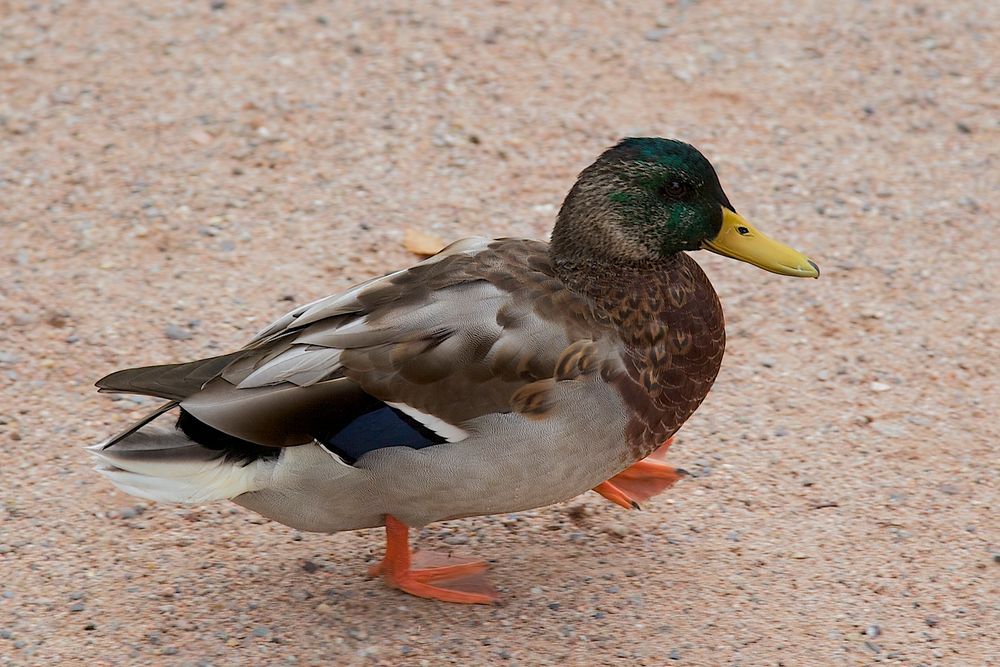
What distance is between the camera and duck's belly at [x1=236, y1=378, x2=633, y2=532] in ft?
10.8

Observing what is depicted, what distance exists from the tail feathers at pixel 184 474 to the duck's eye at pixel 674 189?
4.08ft

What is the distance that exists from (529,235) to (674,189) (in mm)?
1727

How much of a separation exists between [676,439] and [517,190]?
157cm

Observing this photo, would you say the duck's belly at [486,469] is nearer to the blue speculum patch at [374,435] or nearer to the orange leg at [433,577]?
the blue speculum patch at [374,435]

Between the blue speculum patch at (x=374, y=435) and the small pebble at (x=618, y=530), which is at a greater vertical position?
the blue speculum patch at (x=374, y=435)

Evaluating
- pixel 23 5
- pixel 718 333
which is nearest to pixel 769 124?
pixel 718 333

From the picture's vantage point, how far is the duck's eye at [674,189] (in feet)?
11.6

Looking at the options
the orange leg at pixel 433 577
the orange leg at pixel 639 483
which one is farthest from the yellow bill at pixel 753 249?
the orange leg at pixel 433 577

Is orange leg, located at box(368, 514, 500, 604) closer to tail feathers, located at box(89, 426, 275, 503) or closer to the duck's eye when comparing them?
tail feathers, located at box(89, 426, 275, 503)

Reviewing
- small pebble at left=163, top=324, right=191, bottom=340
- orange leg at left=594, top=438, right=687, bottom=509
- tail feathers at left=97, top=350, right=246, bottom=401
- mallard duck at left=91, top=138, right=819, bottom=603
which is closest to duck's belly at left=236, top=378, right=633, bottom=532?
mallard duck at left=91, top=138, right=819, bottom=603

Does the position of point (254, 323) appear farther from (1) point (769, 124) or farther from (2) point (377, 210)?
(1) point (769, 124)

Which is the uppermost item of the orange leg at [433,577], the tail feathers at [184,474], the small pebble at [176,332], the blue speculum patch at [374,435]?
the blue speculum patch at [374,435]

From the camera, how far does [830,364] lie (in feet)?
15.2

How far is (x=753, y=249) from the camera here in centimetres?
361
